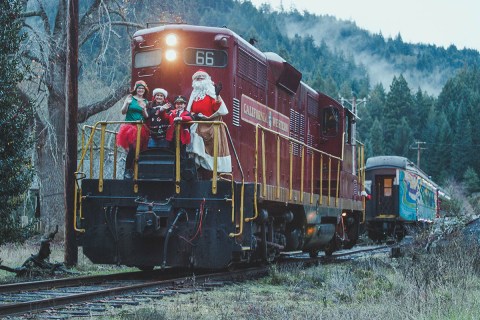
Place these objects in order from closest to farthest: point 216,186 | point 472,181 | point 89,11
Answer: point 216,186 → point 89,11 → point 472,181

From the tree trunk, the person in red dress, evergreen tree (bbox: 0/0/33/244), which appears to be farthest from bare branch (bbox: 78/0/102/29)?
the person in red dress

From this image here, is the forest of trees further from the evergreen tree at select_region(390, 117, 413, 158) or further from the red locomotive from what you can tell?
the red locomotive

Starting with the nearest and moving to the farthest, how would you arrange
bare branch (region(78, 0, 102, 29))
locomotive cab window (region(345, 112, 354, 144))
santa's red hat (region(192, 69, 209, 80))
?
1. santa's red hat (region(192, 69, 209, 80))
2. locomotive cab window (region(345, 112, 354, 144))
3. bare branch (region(78, 0, 102, 29))

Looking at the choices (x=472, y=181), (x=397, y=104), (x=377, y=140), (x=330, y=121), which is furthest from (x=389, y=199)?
(x=397, y=104)

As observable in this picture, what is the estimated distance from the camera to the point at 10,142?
34.9 ft

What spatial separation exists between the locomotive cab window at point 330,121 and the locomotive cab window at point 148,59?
5.89m

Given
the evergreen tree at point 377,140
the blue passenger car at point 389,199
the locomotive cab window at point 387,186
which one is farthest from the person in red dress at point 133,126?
the evergreen tree at point 377,140

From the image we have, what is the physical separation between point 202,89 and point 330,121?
6222 mm

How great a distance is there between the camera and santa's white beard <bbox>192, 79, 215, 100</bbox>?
1027cm

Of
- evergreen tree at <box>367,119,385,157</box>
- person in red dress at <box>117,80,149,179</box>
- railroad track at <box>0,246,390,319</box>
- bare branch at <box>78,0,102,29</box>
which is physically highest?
evergreen tree at <box>367,119,385,157</box>

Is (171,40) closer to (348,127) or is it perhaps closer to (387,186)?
(348,127)

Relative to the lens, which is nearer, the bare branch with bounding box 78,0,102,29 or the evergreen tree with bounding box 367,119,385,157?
the bare branch with bounding box 78,0,102,29

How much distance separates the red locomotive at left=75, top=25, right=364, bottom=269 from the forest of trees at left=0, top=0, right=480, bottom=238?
7.77 feet

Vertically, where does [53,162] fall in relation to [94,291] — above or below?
above
